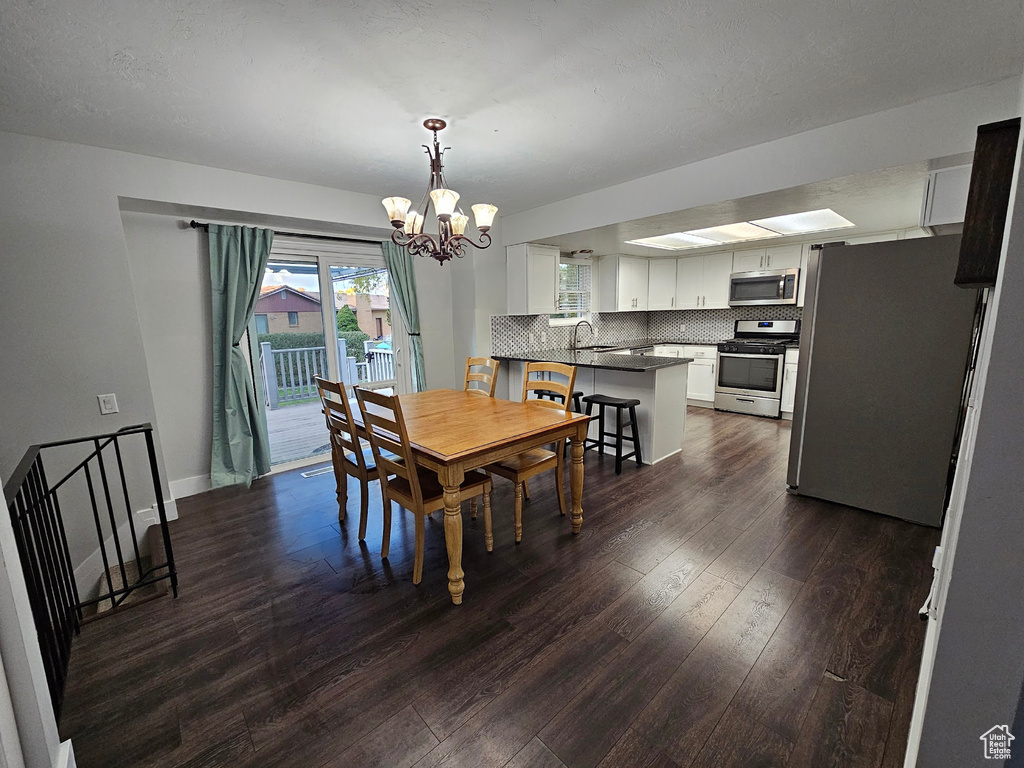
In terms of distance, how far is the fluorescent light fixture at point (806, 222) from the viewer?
12.4 feet

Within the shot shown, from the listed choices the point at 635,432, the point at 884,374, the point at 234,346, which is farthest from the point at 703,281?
the point at 234,346

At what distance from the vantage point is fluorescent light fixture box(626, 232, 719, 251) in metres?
4.64

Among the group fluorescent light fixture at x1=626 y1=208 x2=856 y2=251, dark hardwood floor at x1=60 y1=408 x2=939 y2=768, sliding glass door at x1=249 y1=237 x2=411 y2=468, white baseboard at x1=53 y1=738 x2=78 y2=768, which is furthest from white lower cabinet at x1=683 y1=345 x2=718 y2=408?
white baseboard at x1=53 y1=738 x2=78 y2=768

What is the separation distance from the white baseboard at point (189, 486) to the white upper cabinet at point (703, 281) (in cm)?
615

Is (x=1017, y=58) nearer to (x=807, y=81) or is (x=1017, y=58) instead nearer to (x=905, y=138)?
(x=905, y=138)

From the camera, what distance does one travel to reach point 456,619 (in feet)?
6.46

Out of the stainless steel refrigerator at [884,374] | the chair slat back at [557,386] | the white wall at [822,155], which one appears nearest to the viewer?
the white wall at [822,155]

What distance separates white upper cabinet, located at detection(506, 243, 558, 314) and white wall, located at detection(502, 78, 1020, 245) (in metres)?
0.95

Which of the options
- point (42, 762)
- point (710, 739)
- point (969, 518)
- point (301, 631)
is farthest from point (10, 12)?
point (710, 739)

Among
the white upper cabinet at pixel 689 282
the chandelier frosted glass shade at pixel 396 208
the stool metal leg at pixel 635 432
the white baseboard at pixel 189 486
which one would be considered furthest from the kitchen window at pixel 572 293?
the white baseboard at pixel 189 486

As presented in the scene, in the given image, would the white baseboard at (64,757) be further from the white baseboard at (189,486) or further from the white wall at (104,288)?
the white baseboard at (189,486)

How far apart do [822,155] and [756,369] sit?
3.35m

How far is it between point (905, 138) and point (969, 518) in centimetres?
247

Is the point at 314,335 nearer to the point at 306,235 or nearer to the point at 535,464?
the point at 306,235
